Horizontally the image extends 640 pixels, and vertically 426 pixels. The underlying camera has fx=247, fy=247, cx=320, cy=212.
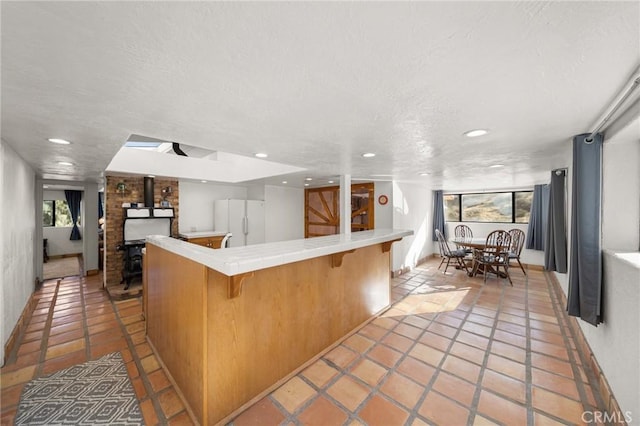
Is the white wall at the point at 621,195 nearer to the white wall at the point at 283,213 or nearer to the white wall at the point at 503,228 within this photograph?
the white wall at the point at 503,228

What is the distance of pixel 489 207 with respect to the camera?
6836 millimetres

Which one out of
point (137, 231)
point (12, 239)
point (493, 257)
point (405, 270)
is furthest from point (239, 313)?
point (493, 257)

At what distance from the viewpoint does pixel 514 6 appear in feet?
2.47

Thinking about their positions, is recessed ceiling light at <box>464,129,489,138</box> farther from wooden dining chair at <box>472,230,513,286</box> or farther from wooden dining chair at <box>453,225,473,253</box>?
wooden dining chair at <box>453,225,473,253</box>

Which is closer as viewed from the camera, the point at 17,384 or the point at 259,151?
the point at 17,384

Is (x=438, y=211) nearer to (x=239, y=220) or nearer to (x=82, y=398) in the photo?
(x=239, y=220)

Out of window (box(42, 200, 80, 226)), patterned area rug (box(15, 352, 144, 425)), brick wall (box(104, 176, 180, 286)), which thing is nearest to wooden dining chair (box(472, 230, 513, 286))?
patterned area rug (box(15, 352, 144, 425))

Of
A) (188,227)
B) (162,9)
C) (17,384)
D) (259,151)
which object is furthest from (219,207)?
(162,9)

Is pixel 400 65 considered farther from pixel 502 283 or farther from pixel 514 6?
pixel 502 283

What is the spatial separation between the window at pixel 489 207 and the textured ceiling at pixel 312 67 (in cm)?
552

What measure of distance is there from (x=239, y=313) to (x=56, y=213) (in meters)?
9.29

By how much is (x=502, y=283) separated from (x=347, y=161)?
13.5ft

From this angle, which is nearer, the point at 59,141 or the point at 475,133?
the point at 475,133

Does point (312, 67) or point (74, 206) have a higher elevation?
point (312, 67)
